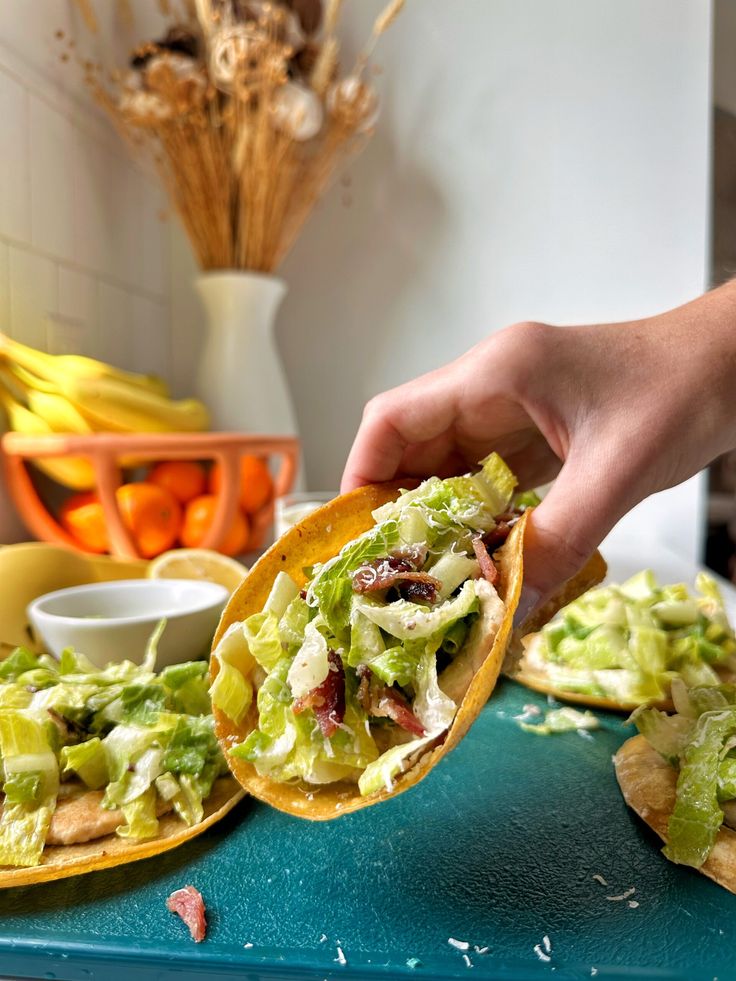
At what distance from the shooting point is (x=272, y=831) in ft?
2.76

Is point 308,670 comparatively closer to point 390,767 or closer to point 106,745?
point 390,767

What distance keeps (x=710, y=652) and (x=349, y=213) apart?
5.99 ft

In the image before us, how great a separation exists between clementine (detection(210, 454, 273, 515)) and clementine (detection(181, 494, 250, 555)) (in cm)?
5

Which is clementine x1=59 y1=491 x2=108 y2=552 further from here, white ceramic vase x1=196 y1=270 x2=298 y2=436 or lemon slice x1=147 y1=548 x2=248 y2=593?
white ceramic vase x1=196 y1=270 x2=298 y2=436

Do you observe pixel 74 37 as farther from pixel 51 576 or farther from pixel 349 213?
pixel 51 576

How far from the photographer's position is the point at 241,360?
7.27 ft

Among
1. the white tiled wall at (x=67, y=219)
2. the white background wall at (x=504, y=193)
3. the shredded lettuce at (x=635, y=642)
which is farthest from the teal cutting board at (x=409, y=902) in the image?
Result: the white background wall at (x=504, y=193)

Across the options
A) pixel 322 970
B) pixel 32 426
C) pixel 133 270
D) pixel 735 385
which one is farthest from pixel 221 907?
pixel 133 270

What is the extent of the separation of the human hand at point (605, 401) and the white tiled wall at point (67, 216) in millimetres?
1204

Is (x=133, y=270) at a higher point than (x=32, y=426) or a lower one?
higher

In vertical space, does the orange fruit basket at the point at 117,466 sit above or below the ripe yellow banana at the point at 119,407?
below

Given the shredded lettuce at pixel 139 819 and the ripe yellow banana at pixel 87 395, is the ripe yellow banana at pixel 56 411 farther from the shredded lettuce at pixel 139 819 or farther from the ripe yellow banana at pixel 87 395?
the shredded lettuce at pixel 139 819

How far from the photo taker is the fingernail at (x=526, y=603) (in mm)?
776

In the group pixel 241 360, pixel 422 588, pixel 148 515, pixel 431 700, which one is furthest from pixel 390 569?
pixel 241 360
